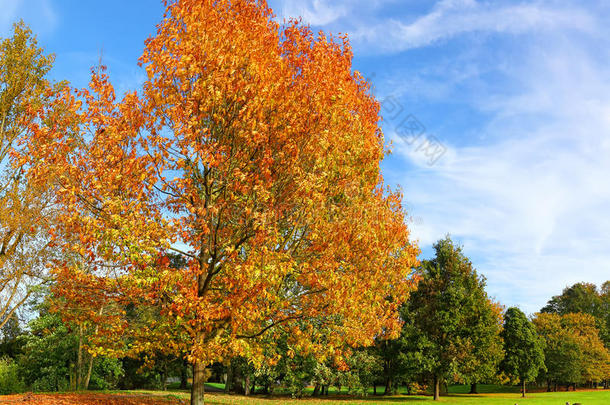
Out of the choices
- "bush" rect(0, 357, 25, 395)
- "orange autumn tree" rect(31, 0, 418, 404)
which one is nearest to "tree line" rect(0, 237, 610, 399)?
"bush" rect(0, 357, 25, 395)

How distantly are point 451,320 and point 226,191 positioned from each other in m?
33.8

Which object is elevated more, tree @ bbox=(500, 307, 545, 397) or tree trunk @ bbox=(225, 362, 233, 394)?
tree @ bbox=(500, 307, 545, 397)

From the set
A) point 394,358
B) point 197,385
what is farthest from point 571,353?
point 197,385

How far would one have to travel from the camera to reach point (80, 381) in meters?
31.2

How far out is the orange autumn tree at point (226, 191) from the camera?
11.0 meters

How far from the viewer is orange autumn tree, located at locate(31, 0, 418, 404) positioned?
11039mm

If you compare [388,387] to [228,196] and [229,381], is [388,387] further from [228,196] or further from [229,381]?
[228,196]

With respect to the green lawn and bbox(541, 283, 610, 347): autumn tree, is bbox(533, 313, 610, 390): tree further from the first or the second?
the green lawn

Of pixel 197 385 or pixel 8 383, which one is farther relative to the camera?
pixel 8 383

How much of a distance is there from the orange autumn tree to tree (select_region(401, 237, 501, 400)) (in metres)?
29.2

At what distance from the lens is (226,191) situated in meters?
12.1

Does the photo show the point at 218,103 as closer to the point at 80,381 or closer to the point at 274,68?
the point at 274,68

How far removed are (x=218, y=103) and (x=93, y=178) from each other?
3905mm

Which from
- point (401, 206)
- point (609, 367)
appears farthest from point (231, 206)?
point (609, 367)
